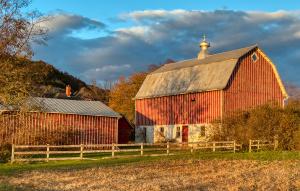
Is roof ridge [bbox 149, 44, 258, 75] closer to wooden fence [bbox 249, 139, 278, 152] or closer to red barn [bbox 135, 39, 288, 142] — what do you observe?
red barn [bbox 135, 39, 288, 142]

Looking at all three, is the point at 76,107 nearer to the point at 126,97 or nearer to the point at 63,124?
the point at 63,124

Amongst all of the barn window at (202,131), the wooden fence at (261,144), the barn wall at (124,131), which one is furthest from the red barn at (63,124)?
the wooden fence at (261,144)

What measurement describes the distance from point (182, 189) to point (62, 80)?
231 ft

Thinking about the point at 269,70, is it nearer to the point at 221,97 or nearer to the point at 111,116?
the point at 221,97

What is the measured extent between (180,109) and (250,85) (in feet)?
20.9

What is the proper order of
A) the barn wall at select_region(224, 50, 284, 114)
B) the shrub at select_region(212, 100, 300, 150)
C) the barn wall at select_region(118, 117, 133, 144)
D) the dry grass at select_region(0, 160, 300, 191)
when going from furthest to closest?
the barn wall at select_region(118, 117, 133, 144)
the barn wall at select_region(224, 50, 284, 114)
the shrub at select_region(212, 100, 300, 150)
the dry grass at select_region(0, 160, 300, 191)

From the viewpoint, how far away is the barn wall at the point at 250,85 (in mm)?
43000

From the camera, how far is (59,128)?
38.6 m

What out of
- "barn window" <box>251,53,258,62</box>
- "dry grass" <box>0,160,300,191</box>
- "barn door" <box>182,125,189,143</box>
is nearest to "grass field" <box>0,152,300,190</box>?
"dry grass" <box>0,160,300,191</box>

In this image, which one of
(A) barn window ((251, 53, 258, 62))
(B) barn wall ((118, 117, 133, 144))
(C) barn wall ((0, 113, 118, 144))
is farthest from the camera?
(B) barn wall ((118, 117, 133, 144))

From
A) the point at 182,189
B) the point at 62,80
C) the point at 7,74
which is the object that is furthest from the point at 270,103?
the point at 62,80

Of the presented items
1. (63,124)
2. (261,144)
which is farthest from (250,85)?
(63,124)

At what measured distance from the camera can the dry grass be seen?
632 inches

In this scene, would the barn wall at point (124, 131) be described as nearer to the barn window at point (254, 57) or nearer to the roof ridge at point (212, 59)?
the roof ridge at point (212, 59)
